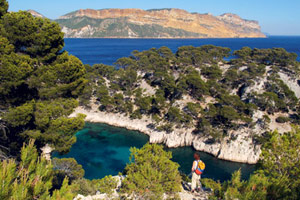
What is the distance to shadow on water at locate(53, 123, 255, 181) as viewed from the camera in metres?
24.5

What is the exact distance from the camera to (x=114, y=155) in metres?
28.4

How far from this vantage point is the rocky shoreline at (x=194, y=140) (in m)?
26.7

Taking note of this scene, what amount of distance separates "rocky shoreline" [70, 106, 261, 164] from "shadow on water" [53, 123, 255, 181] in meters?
0.79

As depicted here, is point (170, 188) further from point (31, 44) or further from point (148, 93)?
point (148, 93)

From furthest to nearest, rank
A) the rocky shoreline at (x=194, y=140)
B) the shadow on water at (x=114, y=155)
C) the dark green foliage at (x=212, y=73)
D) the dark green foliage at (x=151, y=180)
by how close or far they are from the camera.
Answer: the dark green foliage at (x=212, y=73), the rocky shoreline at (x=194, y=140), the shadow on water at (x=114, y=155), the dark green foliage at (x=151, y=180)

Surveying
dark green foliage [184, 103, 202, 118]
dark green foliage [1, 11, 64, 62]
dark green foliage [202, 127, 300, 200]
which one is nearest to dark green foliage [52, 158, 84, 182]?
dark green foliage [1, 11, 64, 62]

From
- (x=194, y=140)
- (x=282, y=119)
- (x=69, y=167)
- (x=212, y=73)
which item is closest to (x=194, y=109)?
(x=194, y=140)

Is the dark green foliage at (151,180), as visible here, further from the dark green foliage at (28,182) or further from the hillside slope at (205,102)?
the hillside slope at (205,102)

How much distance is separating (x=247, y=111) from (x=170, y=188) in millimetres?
26546

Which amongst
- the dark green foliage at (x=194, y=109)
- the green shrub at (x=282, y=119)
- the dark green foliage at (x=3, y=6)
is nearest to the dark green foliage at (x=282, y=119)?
the green shrub at (x=282, y=119)

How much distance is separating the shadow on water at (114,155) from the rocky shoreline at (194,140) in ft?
2.60

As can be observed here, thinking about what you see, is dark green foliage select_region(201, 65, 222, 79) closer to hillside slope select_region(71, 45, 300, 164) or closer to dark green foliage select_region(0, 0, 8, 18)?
hillside slope select_region(71, 45, 300, 164)

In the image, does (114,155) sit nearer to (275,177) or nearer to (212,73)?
(275,177)

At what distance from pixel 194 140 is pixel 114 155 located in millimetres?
11346
